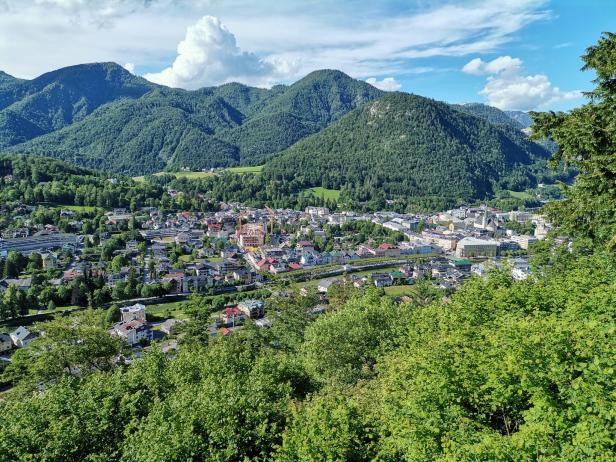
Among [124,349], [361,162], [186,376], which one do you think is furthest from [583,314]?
[361,162]

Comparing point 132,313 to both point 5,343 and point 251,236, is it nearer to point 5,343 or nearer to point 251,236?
point 5,343

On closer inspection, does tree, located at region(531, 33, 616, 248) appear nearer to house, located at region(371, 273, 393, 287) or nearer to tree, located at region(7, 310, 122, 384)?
tree, located at region(7, 310, 122, 384)

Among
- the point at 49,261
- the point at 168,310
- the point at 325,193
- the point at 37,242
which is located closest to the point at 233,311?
the point at 168,310

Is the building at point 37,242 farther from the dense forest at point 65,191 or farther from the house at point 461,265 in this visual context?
the house at point 461,265

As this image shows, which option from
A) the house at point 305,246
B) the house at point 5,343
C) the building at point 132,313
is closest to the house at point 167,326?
the building at point 132,313

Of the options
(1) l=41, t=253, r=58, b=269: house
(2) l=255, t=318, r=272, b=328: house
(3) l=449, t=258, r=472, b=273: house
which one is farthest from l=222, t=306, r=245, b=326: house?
(3) l=449, t=258, r=472, b=273: house
